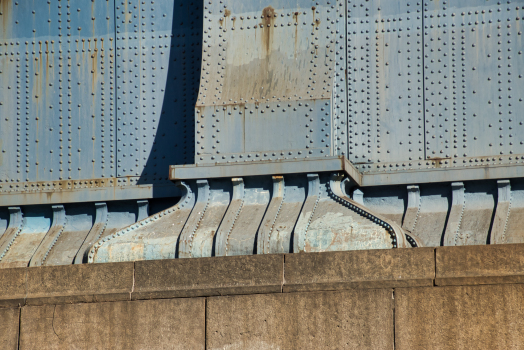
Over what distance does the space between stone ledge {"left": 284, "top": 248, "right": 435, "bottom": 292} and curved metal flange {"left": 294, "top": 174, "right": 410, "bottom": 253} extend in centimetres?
107

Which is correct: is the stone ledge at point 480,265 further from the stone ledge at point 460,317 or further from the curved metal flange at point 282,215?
the curved metal flange at point 282,215

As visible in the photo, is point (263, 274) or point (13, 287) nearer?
point (263, 274)

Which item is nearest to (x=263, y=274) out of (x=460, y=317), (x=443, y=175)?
(x=460, y=317)

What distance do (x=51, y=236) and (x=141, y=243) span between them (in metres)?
2.47

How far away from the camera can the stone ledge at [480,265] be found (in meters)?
8.01

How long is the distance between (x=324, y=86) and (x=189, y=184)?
7.21 feet

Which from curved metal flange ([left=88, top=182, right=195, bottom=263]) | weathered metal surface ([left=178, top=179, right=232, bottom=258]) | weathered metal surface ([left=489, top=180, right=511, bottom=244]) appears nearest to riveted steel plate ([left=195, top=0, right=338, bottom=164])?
weathered metal surface ([left=178, top=179, right=232, bottom=258])

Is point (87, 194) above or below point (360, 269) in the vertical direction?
above

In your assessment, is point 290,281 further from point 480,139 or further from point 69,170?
point 69,170

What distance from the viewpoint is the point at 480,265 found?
8.12 metres

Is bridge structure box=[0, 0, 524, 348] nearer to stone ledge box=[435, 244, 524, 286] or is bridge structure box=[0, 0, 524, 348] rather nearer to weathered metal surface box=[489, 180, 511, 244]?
weathered metal surface box=[489, 180, 511, 244]

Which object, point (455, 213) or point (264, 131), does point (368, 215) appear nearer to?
point (455, 213)

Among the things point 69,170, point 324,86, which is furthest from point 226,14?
point 69,170

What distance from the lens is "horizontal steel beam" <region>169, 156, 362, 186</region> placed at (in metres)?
10.4
